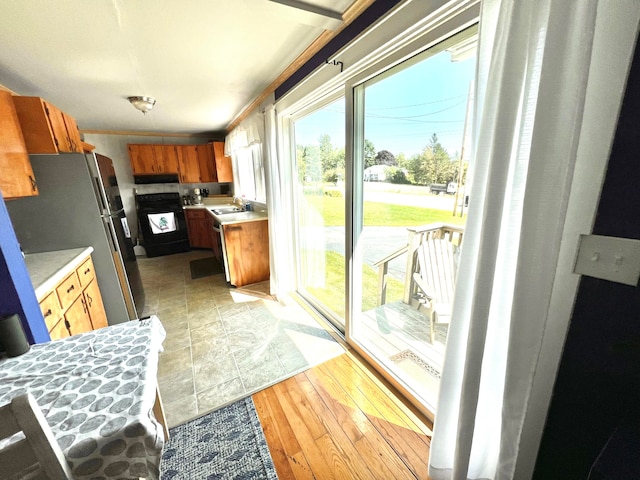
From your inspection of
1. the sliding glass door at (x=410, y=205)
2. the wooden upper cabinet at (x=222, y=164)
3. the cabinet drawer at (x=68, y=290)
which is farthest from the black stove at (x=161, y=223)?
the sliding glass door at (x=410, y=205)

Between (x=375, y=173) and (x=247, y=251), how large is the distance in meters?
2.12

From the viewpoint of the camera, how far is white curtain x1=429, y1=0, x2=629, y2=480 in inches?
24.7

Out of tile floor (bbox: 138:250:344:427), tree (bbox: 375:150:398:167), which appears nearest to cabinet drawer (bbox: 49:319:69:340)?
tile floor (bbox: 138:250:344:427)

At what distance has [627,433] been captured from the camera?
64 cm

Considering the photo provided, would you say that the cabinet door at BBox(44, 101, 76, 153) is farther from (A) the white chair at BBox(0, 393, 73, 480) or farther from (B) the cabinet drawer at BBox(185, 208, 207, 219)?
(B) the cabinet drawer at BBox(185, 208, 207, 219)

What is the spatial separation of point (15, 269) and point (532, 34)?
2.04 metres

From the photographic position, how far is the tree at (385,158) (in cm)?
159

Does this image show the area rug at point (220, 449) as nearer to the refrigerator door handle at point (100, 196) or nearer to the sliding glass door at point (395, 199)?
the sliding glass door at point (395, 199)

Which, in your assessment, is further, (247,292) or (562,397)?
(247,292)

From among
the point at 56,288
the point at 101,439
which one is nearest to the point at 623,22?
the point at 101,439

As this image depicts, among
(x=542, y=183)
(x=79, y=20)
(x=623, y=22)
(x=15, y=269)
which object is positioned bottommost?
(x=15, y=269)

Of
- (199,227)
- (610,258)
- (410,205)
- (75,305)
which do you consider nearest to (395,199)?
(410,205)

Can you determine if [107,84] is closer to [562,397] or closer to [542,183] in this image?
[542,183]

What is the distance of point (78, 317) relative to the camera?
5.59ft
